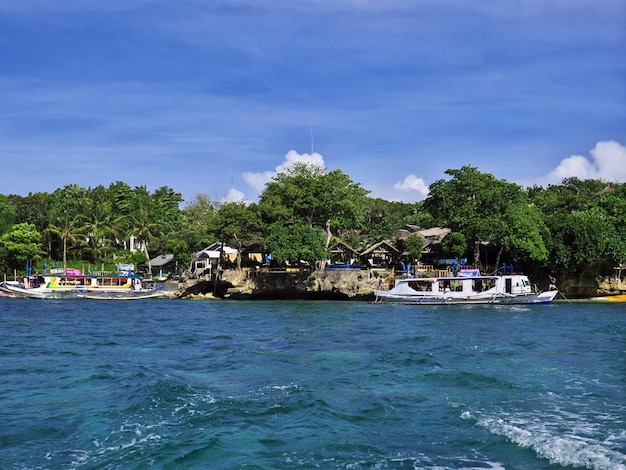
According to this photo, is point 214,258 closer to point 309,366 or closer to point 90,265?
point 90,265

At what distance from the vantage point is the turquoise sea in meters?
11.0

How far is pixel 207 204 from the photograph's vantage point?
3895 inches

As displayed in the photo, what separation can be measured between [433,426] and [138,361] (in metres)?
11.8

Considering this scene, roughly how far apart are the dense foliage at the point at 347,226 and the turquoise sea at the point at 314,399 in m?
24.1

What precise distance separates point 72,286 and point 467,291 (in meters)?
37.0

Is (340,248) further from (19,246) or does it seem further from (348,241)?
(19,246)

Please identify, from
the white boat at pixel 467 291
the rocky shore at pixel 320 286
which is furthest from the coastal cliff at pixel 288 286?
the white boat at pixel 467 291

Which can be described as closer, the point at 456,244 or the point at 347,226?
the point at 456,244

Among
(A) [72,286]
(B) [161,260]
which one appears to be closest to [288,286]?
(A) [72,286]

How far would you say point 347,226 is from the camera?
6238cm

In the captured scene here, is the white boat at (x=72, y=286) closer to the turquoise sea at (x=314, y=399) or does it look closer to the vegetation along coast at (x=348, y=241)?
the vegetation along coast at (x=348, y=241)

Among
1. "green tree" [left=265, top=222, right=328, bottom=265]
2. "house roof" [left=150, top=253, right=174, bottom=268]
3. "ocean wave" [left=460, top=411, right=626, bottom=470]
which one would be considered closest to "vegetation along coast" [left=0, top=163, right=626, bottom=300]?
"green tree" [left=265, top=222, right=328, bottom=265]

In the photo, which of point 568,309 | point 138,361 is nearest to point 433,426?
point 138,361

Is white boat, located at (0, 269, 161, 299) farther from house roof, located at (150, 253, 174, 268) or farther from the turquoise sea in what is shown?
the turquoise sea
